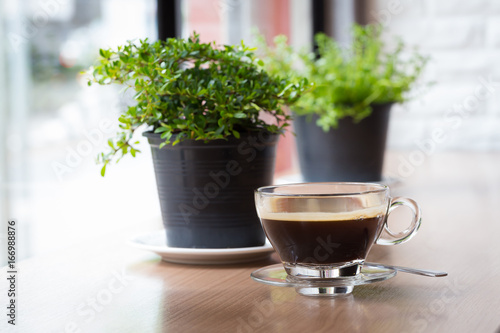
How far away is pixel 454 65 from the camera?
274cm

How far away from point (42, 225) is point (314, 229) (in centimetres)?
241

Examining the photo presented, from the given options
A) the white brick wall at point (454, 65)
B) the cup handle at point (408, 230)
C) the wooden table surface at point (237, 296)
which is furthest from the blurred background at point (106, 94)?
the cup handle at point (408, 230)

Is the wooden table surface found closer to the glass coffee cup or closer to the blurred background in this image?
the glass coffee cup

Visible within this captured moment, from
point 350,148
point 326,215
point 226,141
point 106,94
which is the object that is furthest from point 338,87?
point 106,94

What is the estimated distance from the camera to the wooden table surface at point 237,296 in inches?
20.4

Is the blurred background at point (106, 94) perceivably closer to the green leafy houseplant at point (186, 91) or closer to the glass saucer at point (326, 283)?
the green leafy houseplant at point (186, 91)

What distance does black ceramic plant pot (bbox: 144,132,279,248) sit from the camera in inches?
29.2

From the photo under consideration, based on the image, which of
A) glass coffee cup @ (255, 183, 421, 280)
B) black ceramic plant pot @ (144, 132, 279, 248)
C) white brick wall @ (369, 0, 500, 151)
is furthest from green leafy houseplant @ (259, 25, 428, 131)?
white brick wall @ (369, 0, 500, 151)

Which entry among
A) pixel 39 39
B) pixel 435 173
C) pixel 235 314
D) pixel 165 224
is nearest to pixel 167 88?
pixel 165 224

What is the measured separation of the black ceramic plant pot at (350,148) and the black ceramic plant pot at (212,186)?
0.54 metres

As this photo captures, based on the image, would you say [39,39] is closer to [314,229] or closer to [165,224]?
[165,224]

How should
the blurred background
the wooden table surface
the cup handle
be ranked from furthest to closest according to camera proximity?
the blurred background < the cup handle < the wooden table surface

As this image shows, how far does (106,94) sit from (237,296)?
2.40 metres

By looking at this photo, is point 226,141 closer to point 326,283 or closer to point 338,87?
point 326,283
